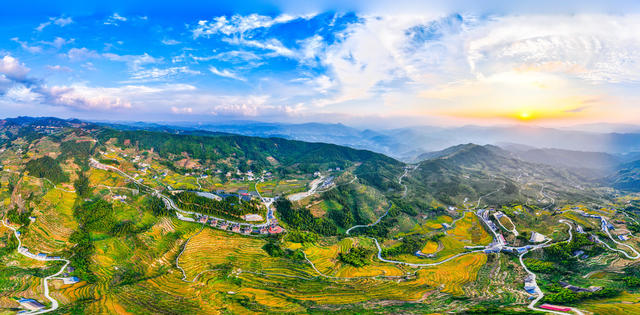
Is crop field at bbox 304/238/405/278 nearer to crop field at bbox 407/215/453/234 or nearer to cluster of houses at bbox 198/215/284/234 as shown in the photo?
cluster of houses at bbox 198/215/284/234

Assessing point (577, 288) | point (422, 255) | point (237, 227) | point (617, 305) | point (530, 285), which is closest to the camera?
point (617, 305)

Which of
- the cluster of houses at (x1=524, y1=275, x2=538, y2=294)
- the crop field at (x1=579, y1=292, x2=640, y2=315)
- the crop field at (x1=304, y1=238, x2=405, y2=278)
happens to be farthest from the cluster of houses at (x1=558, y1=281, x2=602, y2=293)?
the crop field at (x1=304, y1=238, x2=405, y2=278)

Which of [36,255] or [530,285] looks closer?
[530,285]

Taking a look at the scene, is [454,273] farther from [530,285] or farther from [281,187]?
[281,187]

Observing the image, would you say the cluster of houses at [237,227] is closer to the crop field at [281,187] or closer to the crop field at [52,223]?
the crop field at [281,187]

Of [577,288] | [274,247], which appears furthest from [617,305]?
[274,247]

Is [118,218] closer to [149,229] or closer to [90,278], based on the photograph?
[149,229]

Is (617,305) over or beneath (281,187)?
beneath

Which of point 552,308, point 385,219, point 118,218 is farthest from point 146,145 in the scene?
point 552,308

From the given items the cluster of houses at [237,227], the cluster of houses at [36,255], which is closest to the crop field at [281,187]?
the cluster of houses at [237,227]

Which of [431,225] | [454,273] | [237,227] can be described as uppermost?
[237,227]
